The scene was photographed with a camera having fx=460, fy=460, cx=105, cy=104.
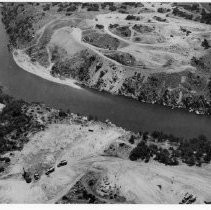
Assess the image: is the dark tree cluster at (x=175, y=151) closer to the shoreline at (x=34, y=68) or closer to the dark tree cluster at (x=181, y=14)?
the shoreline at (x=34, y=68)

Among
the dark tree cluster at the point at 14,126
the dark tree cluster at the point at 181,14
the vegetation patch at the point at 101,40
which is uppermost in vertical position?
the dark tree cluster at the point at 181,14

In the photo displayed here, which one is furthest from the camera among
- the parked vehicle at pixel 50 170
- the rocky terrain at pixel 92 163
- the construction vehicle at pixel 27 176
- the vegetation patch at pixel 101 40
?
the vegetation patch at pixel 101 40

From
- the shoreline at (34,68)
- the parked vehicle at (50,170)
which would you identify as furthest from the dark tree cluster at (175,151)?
the shoreline at (34,68)

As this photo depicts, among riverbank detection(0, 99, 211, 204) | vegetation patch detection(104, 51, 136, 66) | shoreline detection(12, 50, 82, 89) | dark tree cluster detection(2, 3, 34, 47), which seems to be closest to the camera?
riverbank detection(0, 99, 211, 204)

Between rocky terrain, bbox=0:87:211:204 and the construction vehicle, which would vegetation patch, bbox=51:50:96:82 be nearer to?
rocky terrain, bbox=0:87:211:204

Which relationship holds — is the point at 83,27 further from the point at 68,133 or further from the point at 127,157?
the point at 127,157

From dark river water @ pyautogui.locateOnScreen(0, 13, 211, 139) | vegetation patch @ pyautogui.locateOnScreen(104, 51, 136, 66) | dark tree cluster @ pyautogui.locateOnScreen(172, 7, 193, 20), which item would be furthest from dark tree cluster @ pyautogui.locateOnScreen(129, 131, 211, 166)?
dark tree cluster @ pyautogui.locateOnScreen(172, 7, 193, 20)
